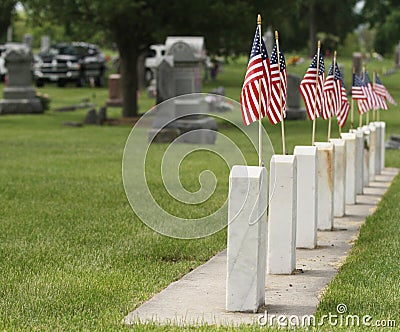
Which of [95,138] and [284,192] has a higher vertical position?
[284,192]

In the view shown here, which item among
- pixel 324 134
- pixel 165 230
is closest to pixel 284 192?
pixel 165 230

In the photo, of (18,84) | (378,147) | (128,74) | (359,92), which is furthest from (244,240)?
(18,84)

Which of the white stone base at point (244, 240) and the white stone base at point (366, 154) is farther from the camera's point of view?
the white stone base at point (366, 154)

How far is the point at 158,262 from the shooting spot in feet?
31.2

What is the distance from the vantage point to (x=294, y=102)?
110ft

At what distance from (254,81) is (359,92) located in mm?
7725

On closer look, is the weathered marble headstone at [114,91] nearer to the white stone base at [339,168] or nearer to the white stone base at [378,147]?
the white stone base at [378,147]

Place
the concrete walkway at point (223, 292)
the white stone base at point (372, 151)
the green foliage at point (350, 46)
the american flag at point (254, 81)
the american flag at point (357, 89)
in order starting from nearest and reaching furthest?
the concrete walkway at point (223, 292)
the american flag at point (254, 81)
the american flag at point (357, 89)
the white stone base at point (372, 151)
the green foliage at point (350, 46)

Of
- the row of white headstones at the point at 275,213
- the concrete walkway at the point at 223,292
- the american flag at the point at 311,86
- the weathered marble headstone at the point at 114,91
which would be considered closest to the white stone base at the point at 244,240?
the row of white headstones at the point at 275,213

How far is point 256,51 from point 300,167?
2550 millimetres

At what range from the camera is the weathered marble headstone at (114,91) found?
3767 centimetres

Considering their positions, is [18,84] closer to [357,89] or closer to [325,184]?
[357,89]

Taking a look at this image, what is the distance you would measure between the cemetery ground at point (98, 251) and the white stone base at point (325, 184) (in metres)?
0.45

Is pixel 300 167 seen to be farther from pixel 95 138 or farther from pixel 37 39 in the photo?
pixel 37 39
